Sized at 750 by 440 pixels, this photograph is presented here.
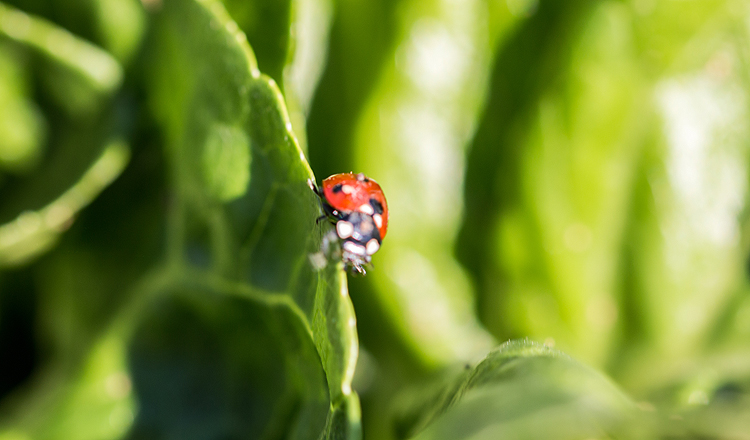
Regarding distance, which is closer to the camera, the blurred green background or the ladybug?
the ladybug

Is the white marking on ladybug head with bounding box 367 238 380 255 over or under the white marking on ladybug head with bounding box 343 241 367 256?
over

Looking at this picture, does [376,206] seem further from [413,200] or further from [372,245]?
[413,200]

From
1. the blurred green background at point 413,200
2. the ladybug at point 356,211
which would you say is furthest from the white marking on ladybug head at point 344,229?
the blurred green background at point 413,200

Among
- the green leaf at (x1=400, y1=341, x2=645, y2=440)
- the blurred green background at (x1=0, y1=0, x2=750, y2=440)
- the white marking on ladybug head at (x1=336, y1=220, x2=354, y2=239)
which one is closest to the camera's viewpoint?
the green leaf at (x1=400, y1=341, x2=645, y2=440)

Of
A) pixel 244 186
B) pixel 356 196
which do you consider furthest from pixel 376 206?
pixel 244 186

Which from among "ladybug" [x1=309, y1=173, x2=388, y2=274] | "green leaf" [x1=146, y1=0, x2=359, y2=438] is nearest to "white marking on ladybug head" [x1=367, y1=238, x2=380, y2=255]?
"ladybug" [x1=309, y1=173, x2=388, y2=274]

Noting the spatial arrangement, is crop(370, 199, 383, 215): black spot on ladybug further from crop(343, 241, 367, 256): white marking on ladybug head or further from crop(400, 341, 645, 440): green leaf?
crop(400, 341, 645, 440): green leaf

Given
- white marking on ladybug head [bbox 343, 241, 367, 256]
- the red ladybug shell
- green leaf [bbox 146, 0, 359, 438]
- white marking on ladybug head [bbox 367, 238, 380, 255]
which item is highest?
the red ladybug shell

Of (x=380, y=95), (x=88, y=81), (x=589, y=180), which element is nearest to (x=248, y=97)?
(x=380, y=95)
